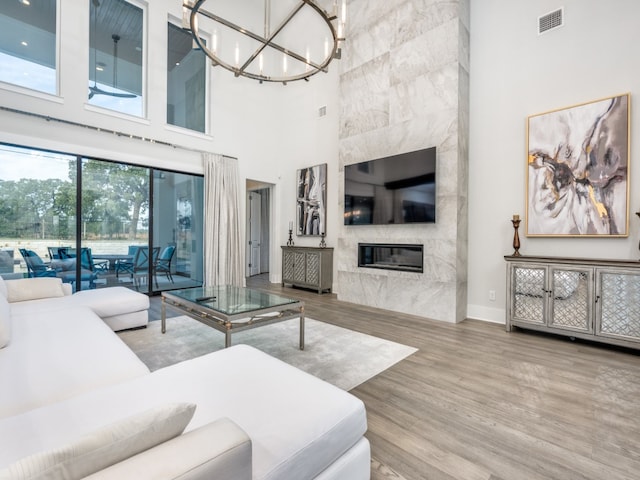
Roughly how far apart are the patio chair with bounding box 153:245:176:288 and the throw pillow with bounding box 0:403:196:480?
5.07 meters

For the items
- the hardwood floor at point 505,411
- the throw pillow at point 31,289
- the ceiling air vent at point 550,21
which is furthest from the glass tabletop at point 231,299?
the ceiling air vent at point 550,21

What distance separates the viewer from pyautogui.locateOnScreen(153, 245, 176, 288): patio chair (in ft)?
17.2

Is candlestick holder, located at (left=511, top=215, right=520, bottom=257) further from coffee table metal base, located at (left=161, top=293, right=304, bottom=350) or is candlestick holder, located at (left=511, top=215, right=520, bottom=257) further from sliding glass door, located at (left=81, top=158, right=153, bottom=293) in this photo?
sliding glass door, located at (left=81, top=158, right=153, bottom=293)

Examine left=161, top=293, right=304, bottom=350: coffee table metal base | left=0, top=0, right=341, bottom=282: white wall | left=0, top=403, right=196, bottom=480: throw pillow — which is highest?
left=0, top=0, right=341, bottom=282: white wall

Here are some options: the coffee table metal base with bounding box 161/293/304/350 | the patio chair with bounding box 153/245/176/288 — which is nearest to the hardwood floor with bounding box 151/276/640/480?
the coffee table metal base with bounding box 161/293/304/350

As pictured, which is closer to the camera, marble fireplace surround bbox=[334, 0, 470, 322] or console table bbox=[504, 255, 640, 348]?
console table bbox=[504, 255, 640, 348]

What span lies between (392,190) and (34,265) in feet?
16.7

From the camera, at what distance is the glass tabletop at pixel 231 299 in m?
2.54

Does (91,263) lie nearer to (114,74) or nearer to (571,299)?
(114,74)

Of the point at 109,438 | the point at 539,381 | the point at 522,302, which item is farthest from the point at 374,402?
the point at 522,302

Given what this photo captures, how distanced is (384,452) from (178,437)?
1.17 meters

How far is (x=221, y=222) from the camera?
5742 millimetres

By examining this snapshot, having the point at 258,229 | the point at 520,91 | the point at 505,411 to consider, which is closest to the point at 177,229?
the point at 258,229

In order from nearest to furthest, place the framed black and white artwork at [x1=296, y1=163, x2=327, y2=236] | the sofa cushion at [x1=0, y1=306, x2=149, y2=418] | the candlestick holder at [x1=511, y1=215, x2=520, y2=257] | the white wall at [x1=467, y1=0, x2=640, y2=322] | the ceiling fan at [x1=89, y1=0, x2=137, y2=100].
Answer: the sofa cushion at [x1=0, y1=306, x2=149, y2=418]
the white wall at [x1=467, y1=0, x2=640, y2=322]
the candlestick holder at [x1=511, y1=215, x2=520, y2=257]
the ceiling fan at [x1=89, y1=0, x2=137, y2=100]
the framed black and white artwork at [x1=296, y1=163, x2=327, y2=236]
